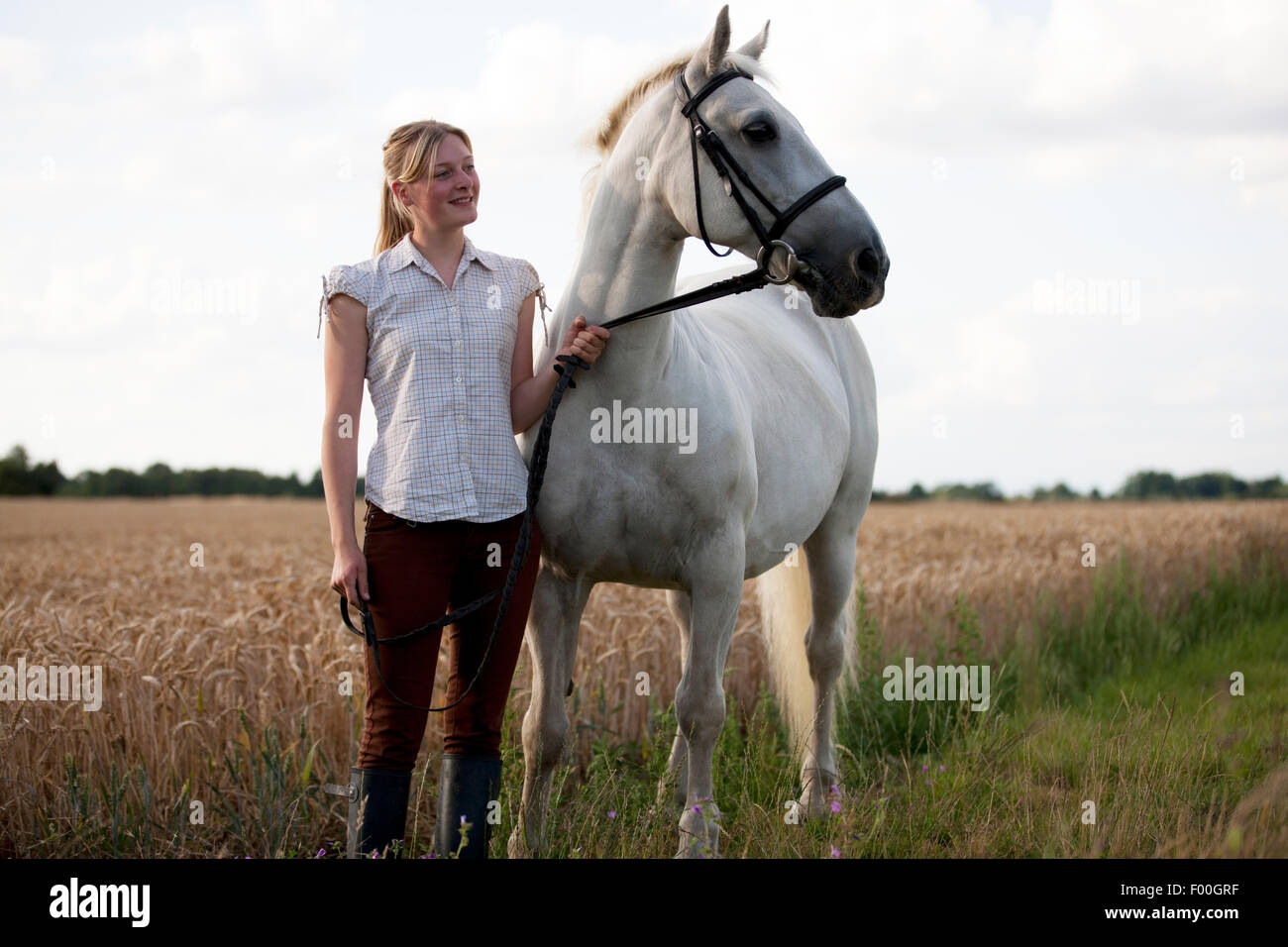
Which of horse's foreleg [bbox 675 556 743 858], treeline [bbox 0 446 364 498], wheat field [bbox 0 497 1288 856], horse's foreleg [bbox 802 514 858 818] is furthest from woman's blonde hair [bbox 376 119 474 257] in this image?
treeline [bbox 0 446 364 498]

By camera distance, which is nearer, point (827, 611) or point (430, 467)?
point (430, 467)

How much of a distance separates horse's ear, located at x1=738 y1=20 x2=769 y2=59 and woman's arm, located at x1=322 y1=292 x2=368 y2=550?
1602 mm

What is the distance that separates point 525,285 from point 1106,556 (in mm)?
10553

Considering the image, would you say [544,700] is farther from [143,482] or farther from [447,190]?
[143,482]

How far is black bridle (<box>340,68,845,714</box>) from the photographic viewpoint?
3.22m

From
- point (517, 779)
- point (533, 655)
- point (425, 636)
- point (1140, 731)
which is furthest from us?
point (1140, 731)

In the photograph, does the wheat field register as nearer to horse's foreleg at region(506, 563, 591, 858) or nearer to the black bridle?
horse's foreleg at region(506, 563, 591, 858)

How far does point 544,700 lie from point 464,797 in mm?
493

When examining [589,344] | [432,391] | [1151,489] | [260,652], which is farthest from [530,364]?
[1151,489]

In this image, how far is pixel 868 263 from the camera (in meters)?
3.18
